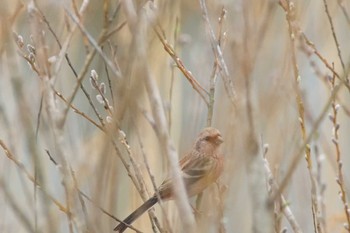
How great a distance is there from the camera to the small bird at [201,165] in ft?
6.96

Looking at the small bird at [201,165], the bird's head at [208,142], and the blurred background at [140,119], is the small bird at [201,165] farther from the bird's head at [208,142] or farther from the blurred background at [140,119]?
the blurred background at [140,119]

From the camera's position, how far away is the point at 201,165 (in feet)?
7.77

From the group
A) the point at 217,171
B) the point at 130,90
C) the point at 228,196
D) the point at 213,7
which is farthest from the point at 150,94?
the point at 217,171

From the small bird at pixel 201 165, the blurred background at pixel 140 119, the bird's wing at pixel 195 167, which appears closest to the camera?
the blurred background at pixel 140 119

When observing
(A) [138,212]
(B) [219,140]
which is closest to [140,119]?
(A) [138,212]

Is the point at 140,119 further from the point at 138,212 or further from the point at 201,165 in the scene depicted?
the point at 201,165

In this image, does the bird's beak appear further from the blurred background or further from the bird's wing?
the blurred background

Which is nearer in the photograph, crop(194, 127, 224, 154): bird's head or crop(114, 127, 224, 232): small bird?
crop(114, 127, 224, 232): small bird

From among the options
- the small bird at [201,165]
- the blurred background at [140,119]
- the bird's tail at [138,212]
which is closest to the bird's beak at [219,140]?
the small bird at [201,165]

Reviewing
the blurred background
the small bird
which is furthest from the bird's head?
the blurred background

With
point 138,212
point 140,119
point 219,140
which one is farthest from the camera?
point 219,140

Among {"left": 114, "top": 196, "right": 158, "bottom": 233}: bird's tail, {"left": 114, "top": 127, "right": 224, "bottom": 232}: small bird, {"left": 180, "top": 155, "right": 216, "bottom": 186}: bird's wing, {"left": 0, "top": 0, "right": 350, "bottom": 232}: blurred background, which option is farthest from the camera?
{"left": 180, "top": 155, "right": 216, "bottom": 186}: bird's wing

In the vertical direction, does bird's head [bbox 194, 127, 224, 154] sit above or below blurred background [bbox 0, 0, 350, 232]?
above

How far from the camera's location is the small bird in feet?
6.96
